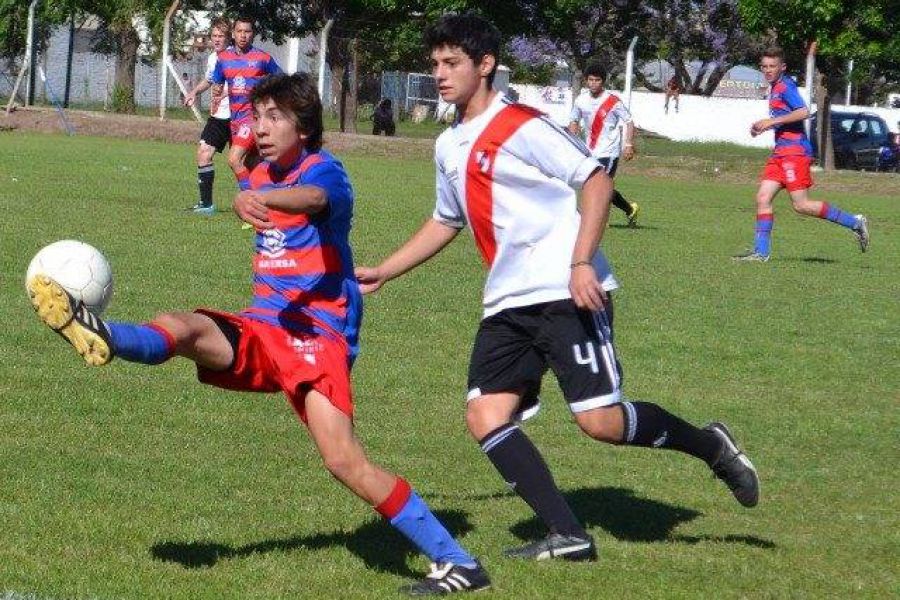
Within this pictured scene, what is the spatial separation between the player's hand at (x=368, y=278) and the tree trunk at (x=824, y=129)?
99.3 feet

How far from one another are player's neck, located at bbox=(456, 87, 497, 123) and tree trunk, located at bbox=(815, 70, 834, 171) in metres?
30.3

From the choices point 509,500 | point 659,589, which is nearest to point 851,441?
point 509,500

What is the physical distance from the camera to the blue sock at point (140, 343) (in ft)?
14.2

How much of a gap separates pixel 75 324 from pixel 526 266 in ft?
5.00

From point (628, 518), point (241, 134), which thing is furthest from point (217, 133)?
point (628, 518)

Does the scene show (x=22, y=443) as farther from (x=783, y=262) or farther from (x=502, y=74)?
(x=502, y=74)

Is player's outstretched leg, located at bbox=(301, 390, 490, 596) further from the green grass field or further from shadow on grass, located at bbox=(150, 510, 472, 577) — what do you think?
→ shadow on grass, located at bbox=(150, 510, 472, 577)

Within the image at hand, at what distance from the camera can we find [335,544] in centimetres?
525

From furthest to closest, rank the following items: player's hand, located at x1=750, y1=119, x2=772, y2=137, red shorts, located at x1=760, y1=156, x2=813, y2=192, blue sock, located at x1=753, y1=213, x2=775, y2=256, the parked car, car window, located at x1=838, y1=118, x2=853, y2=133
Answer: car window, located at x1=838, y1=118, x2=853, y2=133
the parked car
blue sock, located at x1=753, y1=213, x2=775, y2=256
red shorts, located at x1=760, y1=156, x2=813, y2=192
player's hand, located at x1=750, y1=119, x2=772, y2=137

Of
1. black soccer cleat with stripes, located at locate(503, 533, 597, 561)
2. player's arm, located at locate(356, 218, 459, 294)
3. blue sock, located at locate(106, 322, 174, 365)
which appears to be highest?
player's arm, located at locate(356, 218, 459, 294)

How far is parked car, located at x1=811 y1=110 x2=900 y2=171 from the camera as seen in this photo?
3778cm

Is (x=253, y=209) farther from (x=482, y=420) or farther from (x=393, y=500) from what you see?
(x=482, y=420)

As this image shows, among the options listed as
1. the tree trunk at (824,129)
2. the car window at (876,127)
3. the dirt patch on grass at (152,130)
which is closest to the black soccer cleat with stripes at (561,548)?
the dirt patch on grass at (152,130)

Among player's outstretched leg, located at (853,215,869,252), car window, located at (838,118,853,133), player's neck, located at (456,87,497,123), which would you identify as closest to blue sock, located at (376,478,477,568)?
player's neck, located at (456,87,497,123)
